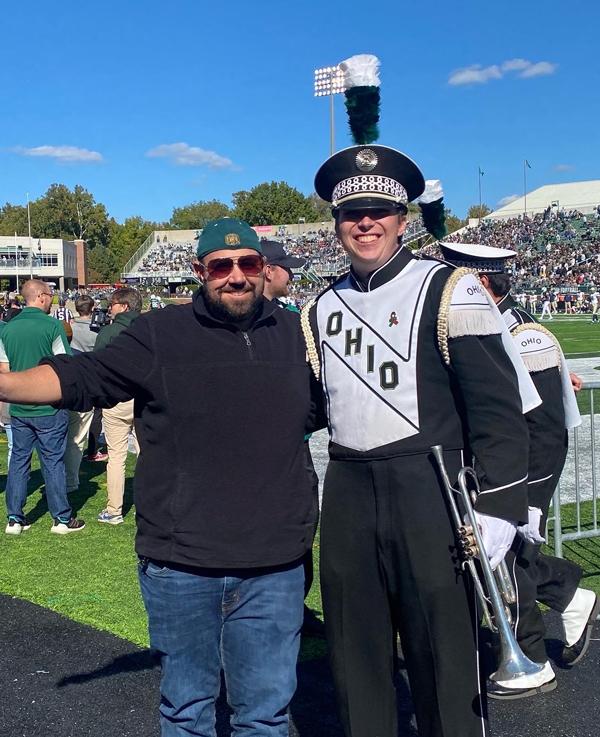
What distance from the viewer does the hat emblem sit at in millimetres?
2711

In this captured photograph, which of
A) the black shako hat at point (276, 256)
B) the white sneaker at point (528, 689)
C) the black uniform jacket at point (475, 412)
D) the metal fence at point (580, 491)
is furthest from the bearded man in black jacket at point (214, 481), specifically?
the black shako hat at point (276, 256)

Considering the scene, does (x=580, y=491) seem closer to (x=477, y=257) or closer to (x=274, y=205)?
(x=477, y=257)

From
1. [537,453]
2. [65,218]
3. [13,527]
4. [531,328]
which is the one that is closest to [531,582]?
[537,453]

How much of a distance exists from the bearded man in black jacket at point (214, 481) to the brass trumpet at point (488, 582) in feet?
1.62

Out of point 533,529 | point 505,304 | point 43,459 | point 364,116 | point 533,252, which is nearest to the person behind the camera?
point 364,116

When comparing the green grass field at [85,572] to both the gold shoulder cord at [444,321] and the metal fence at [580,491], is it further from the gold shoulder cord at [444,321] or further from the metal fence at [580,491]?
the gold shoulder cord at [444,321]

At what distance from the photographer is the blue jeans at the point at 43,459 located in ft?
21.7

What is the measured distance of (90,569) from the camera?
5816mm

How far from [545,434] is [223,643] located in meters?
1.83

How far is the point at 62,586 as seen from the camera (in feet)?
17.9

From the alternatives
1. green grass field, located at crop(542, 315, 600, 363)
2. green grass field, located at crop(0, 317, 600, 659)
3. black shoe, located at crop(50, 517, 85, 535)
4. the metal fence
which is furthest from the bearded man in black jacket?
green grass field, located at crop(542, 315, 600, 363)

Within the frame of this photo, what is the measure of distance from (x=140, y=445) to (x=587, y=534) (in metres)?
3.59

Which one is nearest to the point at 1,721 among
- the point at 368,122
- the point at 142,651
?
the point at 142,651

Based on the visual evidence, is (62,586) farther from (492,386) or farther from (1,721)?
(492,386)
